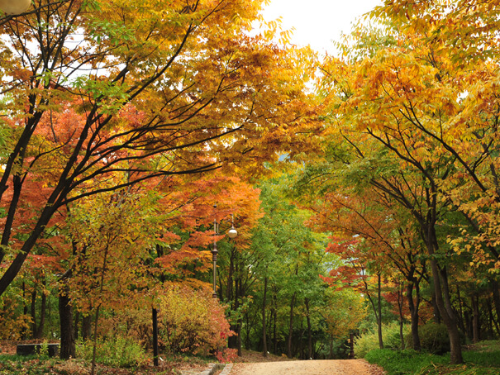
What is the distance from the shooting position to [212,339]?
12.7 meters

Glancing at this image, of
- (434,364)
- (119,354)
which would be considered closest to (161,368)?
(119,354)

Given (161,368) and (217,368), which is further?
(217,368)

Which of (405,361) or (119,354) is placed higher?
(119,354)

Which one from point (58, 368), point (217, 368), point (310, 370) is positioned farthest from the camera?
point (217, 368)

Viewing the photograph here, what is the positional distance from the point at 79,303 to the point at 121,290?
83 centimetres

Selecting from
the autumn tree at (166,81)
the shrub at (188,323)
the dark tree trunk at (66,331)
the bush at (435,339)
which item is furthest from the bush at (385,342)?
the autumn tree at (166,81)

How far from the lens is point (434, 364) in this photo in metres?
9.26

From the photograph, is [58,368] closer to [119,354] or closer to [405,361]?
[119,354]

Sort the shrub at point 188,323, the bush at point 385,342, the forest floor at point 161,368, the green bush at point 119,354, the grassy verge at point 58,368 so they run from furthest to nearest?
the bush at point 385,342
the shrub at point 188,323
the green bush at point 119,354
the forest floor at point 161,368
the grassy verge at point 58,368

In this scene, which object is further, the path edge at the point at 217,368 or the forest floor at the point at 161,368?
the path edge at the point at 217,368

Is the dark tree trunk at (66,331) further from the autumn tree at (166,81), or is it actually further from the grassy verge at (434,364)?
the grassy verge at (434,364)

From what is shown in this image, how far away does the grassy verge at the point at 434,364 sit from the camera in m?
7.93

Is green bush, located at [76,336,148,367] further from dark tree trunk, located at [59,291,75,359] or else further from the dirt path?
the dirt path

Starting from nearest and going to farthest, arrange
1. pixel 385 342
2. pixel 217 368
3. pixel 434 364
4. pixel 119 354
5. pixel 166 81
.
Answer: pixel 166 81, pixel 434 364, pixel 119 354, pixel 217 368, pixel 385 342
